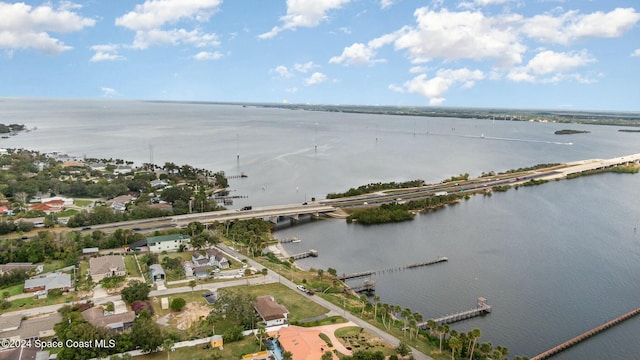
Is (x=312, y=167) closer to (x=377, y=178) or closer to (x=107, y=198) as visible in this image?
(x=377, y=178)

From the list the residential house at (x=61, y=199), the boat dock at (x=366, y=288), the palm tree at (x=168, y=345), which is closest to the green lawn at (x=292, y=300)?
the boat dock at (x=366, y=288)

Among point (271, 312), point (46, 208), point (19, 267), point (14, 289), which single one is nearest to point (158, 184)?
point (46, 208)

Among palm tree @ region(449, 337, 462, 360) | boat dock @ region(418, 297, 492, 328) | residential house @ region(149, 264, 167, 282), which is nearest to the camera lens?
palm tree @ region(449, 337, 462, 360)

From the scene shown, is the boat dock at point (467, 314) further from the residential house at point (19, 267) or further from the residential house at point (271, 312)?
the residential house at point (19, 267)

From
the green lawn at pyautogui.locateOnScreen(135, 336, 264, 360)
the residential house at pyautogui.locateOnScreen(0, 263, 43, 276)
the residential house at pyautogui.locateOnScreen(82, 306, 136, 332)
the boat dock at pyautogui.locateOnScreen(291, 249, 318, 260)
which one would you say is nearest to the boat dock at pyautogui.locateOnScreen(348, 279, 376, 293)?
the boat dock at pyautogui.locateOnScreen(291, 249, 318, 260)

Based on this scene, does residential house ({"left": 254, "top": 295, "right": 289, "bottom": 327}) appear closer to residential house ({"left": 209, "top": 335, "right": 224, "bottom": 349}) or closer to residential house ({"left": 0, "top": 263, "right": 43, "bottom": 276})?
residential house ({"left": 209, "top": 335, "right": 224, "bottom": 349})

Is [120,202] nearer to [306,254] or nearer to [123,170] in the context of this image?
[123,170]

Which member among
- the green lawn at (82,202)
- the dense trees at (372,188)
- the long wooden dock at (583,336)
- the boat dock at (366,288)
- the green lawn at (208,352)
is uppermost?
the dense trees at (372,188)
